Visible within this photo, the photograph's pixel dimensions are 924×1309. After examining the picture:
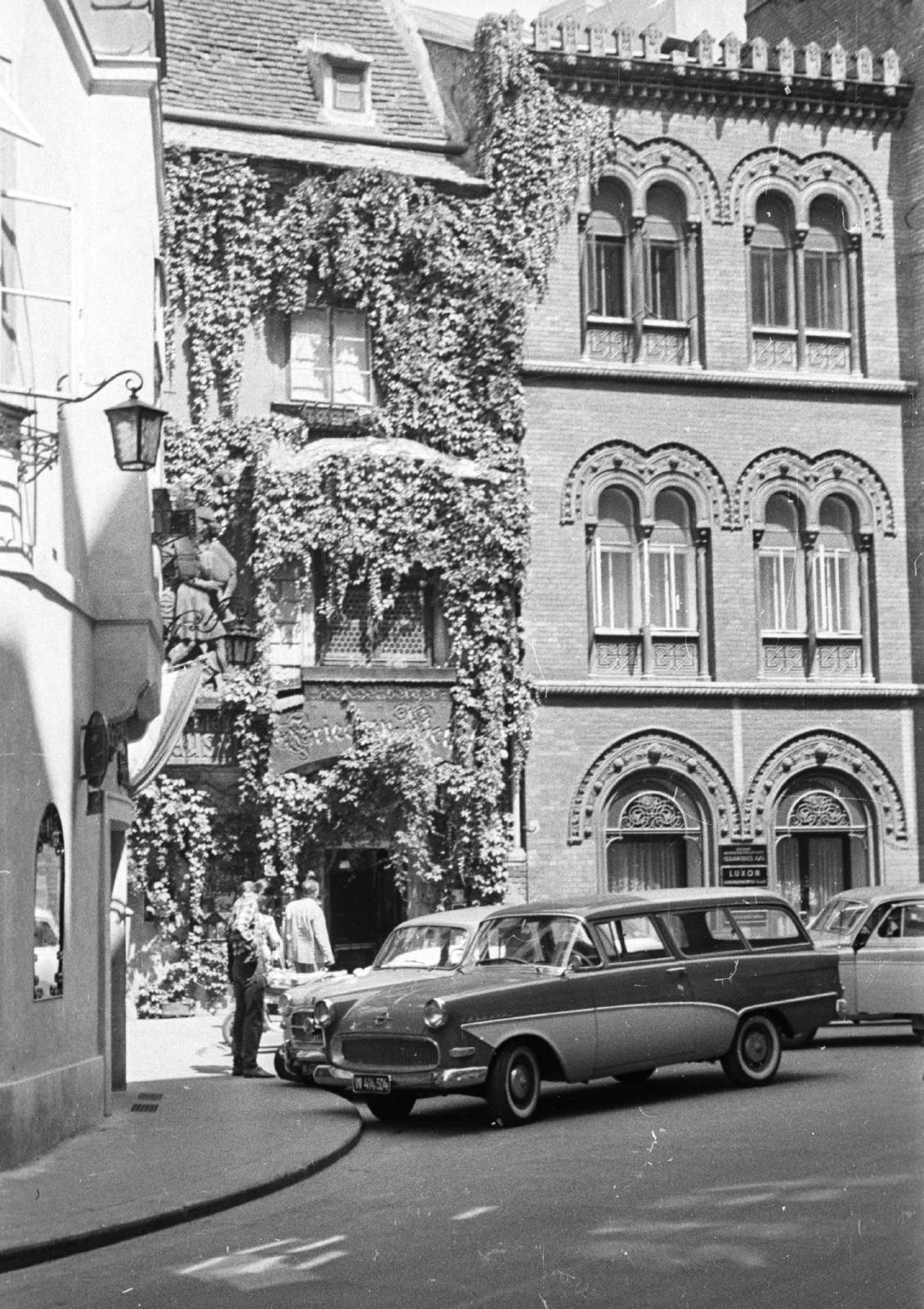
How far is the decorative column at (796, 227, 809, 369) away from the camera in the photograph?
100 ft

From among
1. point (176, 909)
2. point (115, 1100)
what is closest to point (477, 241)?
point (176, 909)

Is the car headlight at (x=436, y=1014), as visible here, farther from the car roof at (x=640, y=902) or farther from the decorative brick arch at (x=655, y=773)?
the decorative brick arch at (x=655, y=773)

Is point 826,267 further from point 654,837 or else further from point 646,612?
point 654,837

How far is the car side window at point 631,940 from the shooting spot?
1584cm

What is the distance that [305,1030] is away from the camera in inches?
699

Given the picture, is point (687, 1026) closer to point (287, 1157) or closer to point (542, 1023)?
point (542, 1023)

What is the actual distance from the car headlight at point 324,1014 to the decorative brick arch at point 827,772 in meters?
13.5

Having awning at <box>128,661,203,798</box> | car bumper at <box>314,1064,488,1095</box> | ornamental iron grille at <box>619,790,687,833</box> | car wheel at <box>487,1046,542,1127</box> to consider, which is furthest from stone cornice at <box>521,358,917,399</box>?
car bumper at <box>314,1064,488,1095</box>

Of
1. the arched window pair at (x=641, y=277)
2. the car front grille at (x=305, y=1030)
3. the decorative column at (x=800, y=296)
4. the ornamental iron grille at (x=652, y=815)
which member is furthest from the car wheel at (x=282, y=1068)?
the decorative column at (x=800, y=296)

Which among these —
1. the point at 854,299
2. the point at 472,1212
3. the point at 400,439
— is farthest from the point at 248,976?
the point at 854,299

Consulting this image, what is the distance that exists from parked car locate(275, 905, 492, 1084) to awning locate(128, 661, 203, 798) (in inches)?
119

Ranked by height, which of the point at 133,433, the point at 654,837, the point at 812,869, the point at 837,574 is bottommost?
the point at 812,869

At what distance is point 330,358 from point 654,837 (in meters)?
8.68

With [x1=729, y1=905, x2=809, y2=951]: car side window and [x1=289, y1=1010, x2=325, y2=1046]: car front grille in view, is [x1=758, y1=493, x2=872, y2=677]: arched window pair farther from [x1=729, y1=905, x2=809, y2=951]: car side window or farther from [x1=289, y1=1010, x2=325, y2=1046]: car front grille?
[x1=289, y1=1010, x2=325, y2=1046]: car front grille
